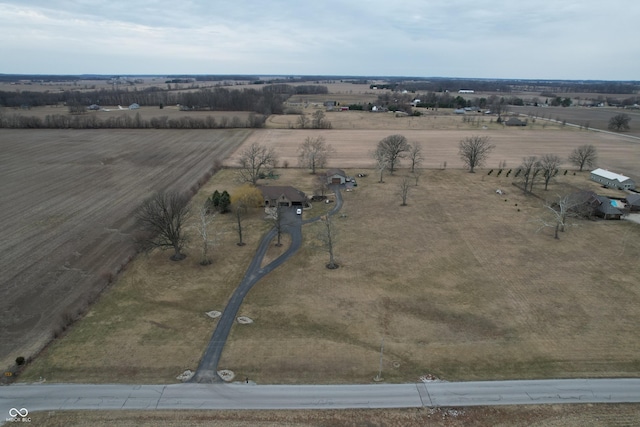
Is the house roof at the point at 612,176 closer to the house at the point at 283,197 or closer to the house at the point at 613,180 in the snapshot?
the house at the point at 613,180

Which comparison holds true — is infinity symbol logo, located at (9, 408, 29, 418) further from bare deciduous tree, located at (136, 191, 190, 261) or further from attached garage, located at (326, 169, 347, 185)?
attached garage, located at (326, 169, 347, 185)

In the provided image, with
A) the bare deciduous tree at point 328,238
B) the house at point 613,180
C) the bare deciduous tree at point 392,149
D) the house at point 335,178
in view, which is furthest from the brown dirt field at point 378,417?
the bare deciduous tree at point 392,149

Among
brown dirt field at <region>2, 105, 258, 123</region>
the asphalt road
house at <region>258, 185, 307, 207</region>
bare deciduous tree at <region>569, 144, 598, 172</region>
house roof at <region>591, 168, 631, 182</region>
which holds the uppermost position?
brown dirt field at <region>2, 105, 258, 123</region>

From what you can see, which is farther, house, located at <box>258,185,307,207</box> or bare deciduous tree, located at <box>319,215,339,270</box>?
house, located at <box>258,185,307,207</box>

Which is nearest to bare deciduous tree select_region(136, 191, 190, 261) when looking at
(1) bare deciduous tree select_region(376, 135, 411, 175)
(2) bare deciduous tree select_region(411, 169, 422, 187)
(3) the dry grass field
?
(3) the dry grass field

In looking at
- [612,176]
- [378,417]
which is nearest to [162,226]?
[378,417]
